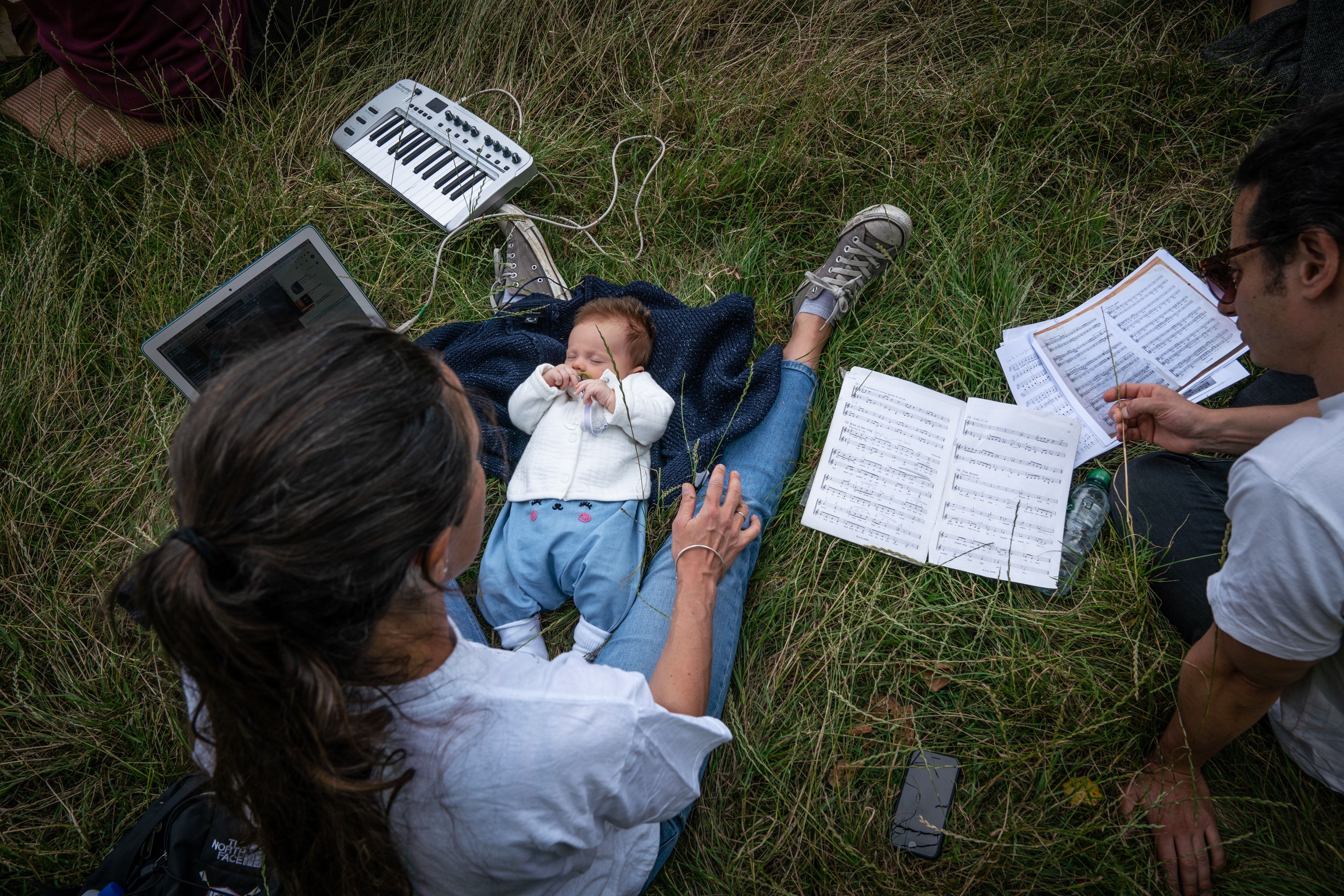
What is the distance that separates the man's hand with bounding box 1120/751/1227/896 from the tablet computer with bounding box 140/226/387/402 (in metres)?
2.44

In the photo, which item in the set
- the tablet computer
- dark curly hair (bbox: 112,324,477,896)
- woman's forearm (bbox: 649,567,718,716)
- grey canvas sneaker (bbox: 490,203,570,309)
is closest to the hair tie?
dark curly hair (bbox: 112,324,477,896)

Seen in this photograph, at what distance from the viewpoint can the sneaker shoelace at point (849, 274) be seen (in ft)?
8.49

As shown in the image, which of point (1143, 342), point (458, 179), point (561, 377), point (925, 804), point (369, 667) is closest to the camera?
point (369, 667)

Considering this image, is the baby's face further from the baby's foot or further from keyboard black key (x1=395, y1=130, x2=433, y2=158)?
keyboard black key (x1=395, y1=130, x2=433, y2=158)

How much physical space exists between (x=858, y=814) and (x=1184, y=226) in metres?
2.41

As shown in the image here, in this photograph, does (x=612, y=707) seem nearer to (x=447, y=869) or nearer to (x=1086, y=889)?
Result: (x=447, y=869)

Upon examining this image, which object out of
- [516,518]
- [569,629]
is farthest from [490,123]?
[569,629]

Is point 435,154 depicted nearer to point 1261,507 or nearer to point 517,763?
point 517,763

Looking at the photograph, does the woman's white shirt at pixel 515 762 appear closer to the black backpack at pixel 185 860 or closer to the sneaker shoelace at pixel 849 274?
the black backpack at pixel 185 860

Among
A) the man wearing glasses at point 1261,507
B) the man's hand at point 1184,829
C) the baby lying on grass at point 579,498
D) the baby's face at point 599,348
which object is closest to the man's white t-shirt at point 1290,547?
the man wearing glasses at point 1261,507

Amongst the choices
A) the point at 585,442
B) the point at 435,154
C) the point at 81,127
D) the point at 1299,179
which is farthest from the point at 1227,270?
the point at 81,127

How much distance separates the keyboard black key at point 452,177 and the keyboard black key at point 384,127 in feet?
1.19

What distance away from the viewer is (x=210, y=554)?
37.8 inches

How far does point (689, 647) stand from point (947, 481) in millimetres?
1156
